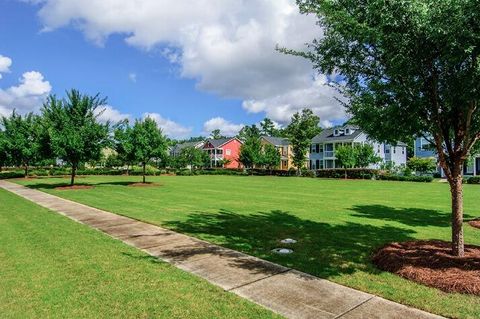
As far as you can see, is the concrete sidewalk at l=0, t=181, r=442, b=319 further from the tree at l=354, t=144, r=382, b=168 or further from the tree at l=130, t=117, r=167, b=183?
the tree at l=354, t=144, r=382, b=168

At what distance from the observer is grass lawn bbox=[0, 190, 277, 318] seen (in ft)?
15.3

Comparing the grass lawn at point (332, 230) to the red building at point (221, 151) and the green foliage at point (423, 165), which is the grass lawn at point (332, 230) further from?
the red building at point (221, 151)

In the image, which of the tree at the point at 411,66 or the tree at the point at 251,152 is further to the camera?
the tree at the point at 251,152

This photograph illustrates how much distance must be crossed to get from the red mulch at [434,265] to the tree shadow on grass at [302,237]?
0.40 meters

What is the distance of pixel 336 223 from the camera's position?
11531 mm

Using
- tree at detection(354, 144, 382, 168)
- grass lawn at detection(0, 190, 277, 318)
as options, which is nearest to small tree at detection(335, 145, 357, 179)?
tree at detection(354, 144, 382, 168)

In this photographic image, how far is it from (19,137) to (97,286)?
36.7 m

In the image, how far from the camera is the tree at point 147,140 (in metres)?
29.3

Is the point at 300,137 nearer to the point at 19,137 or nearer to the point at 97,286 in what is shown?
the point at 19,137

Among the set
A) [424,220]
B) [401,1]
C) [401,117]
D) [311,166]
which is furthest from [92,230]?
[311,166]

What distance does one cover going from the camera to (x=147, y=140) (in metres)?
29.5

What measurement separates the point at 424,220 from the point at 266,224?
18.2ft

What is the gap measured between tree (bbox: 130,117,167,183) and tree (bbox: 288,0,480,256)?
78.8 ft

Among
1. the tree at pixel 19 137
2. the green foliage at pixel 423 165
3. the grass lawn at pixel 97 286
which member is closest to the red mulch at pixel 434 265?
the grass lawn at pixel 97 286
